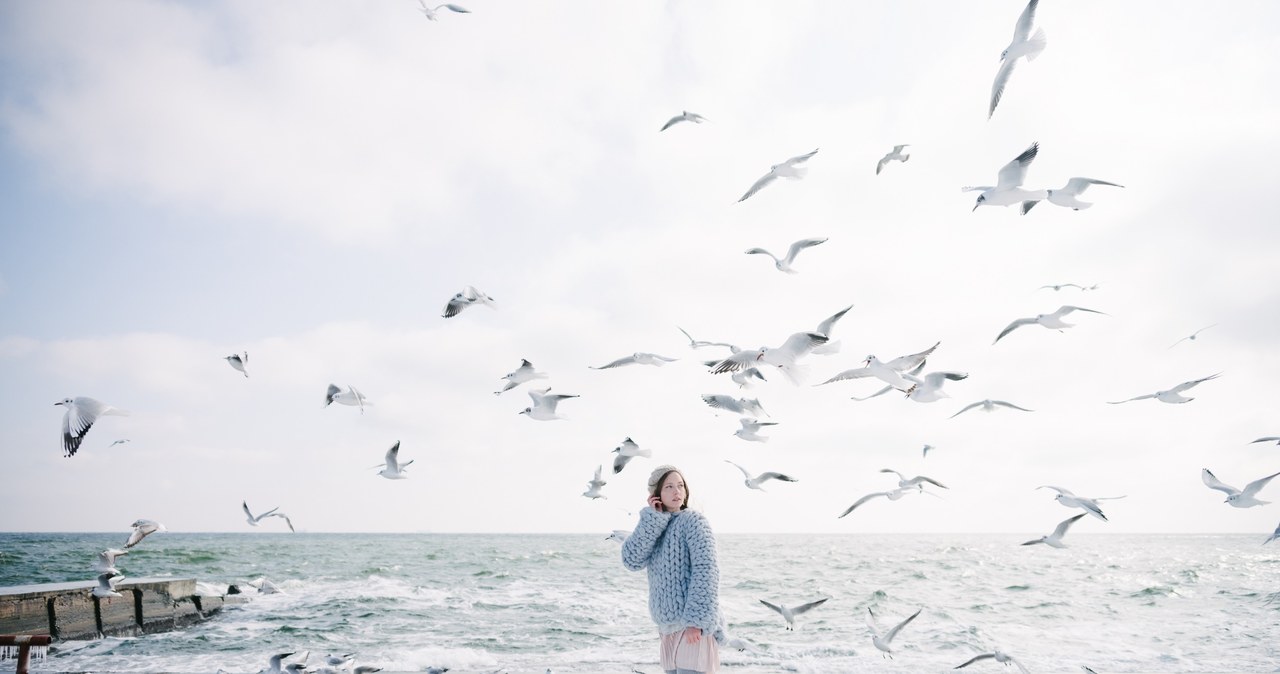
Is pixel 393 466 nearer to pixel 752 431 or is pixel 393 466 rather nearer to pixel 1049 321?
pixel 752 431

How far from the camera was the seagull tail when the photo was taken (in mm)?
6609

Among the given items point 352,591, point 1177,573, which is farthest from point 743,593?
point 1177,573

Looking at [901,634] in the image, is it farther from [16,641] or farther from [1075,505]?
[16,641]

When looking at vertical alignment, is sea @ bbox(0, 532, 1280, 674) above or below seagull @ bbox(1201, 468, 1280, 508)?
below

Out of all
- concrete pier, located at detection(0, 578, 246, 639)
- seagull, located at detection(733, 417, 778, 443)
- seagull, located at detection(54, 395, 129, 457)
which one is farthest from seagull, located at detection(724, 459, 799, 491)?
concrete pier, located at detection(0, 578, 246, 639)

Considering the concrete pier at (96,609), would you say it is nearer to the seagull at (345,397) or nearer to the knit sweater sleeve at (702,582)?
the seagull at (345,397)

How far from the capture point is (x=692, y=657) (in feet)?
12.4

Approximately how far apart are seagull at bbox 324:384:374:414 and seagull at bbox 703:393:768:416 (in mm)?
4281

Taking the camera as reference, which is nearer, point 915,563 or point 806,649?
point 806,649

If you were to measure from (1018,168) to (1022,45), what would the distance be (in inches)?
42.8

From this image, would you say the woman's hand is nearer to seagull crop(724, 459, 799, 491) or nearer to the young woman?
the young woman

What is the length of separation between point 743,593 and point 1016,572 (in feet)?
42.8

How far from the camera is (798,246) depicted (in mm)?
8617

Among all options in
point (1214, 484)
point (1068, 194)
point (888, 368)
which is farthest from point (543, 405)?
point (1214, 484)
